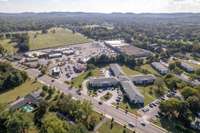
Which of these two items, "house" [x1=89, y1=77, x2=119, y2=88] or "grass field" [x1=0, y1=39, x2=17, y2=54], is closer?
"house" [x1=89, y1=77, x2=119, y2=88]

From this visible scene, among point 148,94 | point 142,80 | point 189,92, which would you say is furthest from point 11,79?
point 189,92

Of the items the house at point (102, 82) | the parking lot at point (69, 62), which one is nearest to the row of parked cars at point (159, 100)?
the house at point (102, 82)

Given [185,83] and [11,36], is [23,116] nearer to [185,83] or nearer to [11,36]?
[185,83]

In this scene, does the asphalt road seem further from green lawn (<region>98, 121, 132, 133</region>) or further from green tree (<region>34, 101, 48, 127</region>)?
green tree (<region>34, 101, 48, 127</region>)

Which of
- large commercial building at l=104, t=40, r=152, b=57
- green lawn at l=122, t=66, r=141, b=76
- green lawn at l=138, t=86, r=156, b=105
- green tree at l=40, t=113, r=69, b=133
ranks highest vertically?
green tree at l=40, t=113, r=69, b=133

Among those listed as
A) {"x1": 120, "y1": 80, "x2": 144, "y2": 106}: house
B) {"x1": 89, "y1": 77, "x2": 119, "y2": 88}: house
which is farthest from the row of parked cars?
{"x1": 89, "y1": 77, "x2": 119, "y2": 88}: house
